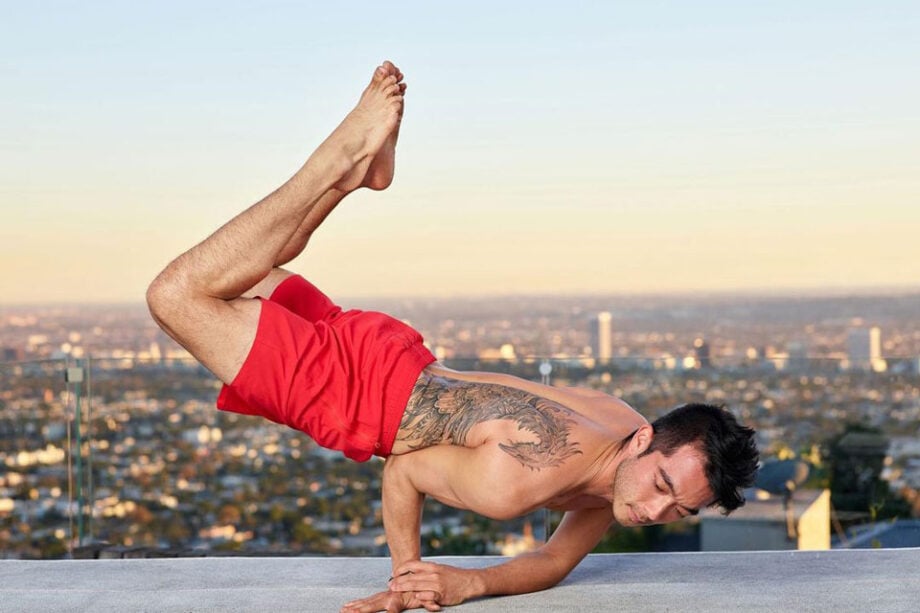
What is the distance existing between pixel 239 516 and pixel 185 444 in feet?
1.33

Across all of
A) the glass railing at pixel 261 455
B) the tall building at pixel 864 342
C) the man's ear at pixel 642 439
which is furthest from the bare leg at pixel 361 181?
the tall building at pixel 864 342

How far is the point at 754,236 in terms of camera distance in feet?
26.9

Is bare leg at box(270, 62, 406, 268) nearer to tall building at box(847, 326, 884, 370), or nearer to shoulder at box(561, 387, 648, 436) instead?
shoulder at box(561, 387, 648, 436)

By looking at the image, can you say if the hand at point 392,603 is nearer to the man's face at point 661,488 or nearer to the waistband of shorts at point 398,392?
the waistband of shorts at point 398,392

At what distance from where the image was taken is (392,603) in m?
2.39

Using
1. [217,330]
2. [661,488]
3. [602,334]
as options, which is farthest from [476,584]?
[602,334]

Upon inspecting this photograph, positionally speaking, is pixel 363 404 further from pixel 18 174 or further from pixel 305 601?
pixel 18 174

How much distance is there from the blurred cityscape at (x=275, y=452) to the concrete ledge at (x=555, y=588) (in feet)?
4.93

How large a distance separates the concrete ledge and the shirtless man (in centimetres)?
16

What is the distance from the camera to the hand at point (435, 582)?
2434 mm

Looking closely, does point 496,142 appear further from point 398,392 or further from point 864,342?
point 398,392

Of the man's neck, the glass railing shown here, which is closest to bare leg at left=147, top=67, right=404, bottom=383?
the man's neck

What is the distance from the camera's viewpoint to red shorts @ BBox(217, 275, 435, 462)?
8.39ft

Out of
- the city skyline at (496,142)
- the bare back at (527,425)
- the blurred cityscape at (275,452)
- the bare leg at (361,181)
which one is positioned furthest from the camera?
the city skyline at (496,142)
